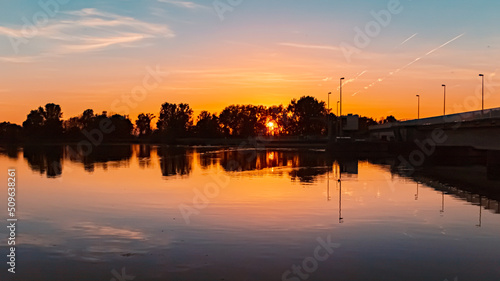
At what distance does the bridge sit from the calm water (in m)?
30.1

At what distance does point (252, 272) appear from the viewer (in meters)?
15.4

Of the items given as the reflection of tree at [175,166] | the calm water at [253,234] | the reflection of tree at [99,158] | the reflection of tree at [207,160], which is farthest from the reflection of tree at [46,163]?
the reflection of tree at [207,160]

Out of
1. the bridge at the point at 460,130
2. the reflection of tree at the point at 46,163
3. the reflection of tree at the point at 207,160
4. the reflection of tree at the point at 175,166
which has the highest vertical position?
the bridge at the point at 460,130

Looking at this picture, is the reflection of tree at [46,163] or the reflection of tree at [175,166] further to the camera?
the reflection of tree at [175,166]

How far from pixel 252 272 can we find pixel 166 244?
5005 mm

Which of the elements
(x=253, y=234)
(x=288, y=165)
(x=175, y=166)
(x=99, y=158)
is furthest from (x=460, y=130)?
(x=253, y=234)

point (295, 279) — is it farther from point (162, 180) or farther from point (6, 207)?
point (162, 180)

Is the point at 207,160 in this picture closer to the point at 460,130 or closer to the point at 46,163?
the point at 46,163

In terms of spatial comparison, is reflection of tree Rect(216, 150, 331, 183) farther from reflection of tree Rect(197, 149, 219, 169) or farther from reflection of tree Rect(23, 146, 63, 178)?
reflection of tree Rect(23, 146, 63, 178)

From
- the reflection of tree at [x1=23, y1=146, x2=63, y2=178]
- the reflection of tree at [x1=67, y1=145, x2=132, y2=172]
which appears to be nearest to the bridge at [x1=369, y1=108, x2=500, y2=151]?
the reflection of tree at [x1=67, y1=145, x2=132, y2=172]

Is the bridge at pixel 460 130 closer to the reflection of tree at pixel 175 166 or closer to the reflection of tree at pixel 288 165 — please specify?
the reflection of tree at pixel 288 165

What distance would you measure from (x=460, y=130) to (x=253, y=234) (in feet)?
221

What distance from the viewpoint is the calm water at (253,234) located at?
617 inches

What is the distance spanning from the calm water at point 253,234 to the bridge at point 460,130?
30.1m
